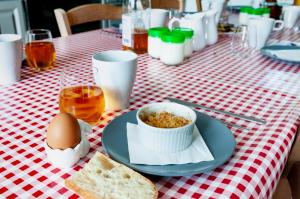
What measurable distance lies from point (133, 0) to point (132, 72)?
2.07ft

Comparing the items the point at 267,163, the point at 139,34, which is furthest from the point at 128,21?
the point at 267,163

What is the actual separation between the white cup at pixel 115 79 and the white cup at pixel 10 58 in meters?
0.24

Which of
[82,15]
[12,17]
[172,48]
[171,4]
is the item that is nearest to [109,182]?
[172,48]

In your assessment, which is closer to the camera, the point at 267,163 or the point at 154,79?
the point at 267,163

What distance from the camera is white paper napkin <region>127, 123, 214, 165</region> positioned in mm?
534

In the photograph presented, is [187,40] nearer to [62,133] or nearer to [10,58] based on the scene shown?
[10,58]

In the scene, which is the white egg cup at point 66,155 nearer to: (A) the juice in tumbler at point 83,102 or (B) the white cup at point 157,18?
(A) the juice in tumbler at point 83,102

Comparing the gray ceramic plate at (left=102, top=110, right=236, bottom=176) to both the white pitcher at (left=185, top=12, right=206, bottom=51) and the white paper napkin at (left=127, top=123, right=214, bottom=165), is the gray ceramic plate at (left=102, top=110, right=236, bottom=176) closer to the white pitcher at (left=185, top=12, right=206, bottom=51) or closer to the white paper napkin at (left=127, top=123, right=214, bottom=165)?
the white paper napkin at (left=127, top=123, right=214, bottom=165)

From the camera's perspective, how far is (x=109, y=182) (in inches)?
19.2

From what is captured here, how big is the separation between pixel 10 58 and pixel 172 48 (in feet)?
1.53

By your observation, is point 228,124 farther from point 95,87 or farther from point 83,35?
point 83,35

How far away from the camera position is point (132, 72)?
74 centimetres

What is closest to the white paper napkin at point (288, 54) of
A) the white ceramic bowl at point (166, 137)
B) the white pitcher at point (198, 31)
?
the white pitcher at point (198, 31)

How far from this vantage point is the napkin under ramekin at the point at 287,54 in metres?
1.11
